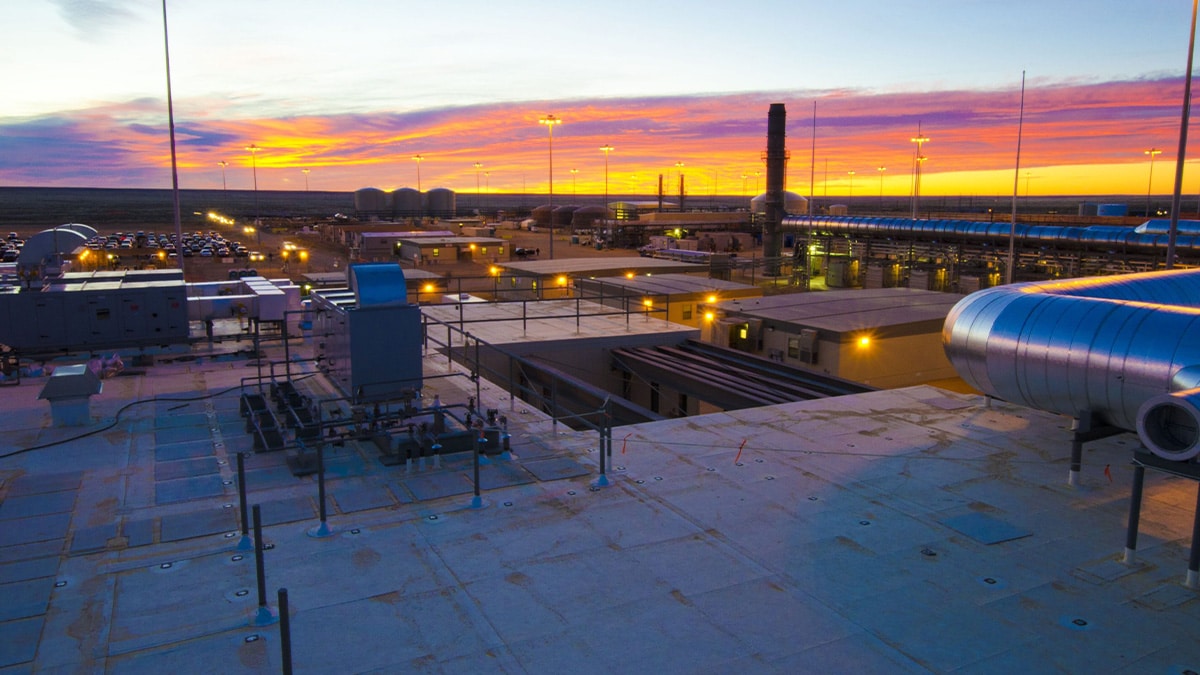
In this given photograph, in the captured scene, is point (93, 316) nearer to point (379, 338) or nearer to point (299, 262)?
point (379, 338)

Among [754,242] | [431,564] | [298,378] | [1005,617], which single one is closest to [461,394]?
[298,378]

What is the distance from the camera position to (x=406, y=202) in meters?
141

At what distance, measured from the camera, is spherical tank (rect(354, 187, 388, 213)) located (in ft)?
462

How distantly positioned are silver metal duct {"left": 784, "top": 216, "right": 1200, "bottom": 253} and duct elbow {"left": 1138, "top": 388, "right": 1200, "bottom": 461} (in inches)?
1112

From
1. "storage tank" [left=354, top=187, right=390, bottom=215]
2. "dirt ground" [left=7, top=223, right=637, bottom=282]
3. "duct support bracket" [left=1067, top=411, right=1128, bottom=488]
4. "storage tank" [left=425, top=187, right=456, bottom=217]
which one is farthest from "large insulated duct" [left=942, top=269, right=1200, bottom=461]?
"storage tank" [left=425, top=187, right=456, bottom=217]

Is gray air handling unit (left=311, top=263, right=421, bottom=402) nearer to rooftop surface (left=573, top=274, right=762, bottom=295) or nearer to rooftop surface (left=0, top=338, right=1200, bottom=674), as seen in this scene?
rooftop surface (left=0, top=338, right=1200, bottom=674)

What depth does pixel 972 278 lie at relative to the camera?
137 feet

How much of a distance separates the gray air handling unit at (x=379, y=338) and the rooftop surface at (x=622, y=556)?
1.20m

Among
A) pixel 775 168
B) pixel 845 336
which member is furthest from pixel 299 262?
pixel 845 336

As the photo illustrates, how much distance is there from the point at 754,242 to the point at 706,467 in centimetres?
7755

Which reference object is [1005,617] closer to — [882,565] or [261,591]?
[882,565]

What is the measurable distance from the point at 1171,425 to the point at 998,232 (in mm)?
36315

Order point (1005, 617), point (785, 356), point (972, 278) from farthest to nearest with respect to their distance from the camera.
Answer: point (972, 278) < point (785, 356) < point (1005, 617)

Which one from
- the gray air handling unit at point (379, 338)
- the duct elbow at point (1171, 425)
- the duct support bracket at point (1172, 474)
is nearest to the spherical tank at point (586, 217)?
the gray air handling unit at point (379, 338)
